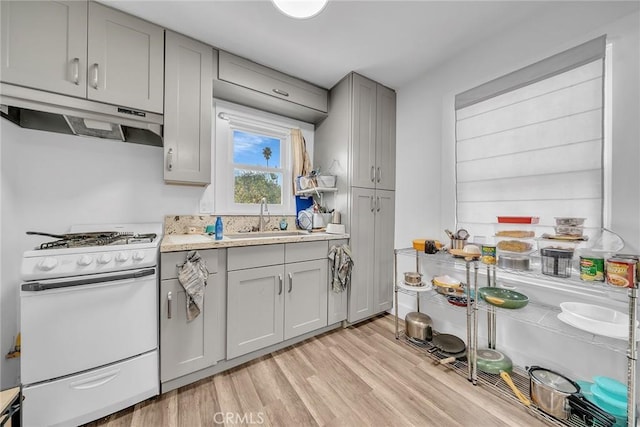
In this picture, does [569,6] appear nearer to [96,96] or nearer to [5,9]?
[96,96]

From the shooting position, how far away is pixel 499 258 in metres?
1.58

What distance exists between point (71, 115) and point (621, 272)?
3138mm

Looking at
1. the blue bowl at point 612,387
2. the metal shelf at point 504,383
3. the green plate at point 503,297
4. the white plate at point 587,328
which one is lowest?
the metal shelf at point 504,383

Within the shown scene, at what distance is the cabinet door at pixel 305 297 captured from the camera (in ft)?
6.34

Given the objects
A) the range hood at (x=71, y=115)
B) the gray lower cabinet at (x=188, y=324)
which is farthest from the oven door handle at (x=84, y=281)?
the range hood at (x=71, y=115)

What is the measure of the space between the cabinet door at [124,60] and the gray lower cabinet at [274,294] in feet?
4.14

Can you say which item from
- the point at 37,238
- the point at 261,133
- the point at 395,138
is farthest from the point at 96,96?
the point at 395,138

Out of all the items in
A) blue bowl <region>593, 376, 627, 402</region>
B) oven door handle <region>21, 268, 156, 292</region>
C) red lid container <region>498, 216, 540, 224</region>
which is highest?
red lid container <region>498, 216, 540, 224</region>

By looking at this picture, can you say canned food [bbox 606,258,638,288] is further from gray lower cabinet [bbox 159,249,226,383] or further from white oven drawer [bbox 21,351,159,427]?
white oven drawer [bbox 21,351,159,427]

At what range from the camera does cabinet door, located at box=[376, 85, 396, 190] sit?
98.7 inches

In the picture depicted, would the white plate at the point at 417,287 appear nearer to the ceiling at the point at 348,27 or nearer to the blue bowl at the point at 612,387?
the blue bowl at the point at 612,387

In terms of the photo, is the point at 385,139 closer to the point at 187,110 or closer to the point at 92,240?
the point at 187,110


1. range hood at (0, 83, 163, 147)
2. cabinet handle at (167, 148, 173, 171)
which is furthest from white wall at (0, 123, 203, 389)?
cabinet handle at (167, 148, 173, 171)

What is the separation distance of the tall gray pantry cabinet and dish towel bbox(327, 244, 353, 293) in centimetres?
12
